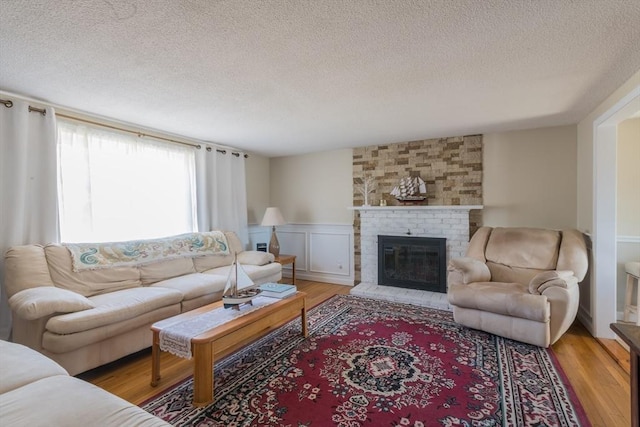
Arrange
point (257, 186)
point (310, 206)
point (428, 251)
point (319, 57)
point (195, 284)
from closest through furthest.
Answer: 1. point (319, 57)
2. point (195, 284)
3. point (428, 251)
4. point (310, 206)
5. point (257, 186)

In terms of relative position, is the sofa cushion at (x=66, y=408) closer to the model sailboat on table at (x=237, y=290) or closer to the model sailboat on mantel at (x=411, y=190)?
the model sailboat on table at (x=237, y=290)

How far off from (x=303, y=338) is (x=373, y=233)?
222 cm

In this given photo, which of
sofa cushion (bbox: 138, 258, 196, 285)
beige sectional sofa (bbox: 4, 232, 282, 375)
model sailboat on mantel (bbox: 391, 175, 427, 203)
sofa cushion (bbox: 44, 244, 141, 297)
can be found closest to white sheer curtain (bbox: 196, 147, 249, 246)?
sofa cushion (bbox: 138, 258, 196, 285)

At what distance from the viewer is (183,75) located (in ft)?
7.09

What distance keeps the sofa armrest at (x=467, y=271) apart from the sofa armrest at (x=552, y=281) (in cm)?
50

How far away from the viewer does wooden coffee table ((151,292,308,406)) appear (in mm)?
1871

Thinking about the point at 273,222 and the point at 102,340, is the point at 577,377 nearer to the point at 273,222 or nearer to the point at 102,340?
the point at 102,340

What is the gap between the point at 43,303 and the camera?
204 centimetres

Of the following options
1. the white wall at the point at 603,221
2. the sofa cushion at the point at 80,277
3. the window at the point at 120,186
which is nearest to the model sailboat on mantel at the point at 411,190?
the white wall at the point at 603,221

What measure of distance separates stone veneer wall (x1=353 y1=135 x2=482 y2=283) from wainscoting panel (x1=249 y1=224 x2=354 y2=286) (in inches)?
6.8

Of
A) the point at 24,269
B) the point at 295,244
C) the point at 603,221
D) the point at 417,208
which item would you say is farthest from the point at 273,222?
→ the point at 603,221

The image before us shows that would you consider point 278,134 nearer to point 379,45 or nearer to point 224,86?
point 224,86

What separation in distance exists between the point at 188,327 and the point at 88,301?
3.07 feet

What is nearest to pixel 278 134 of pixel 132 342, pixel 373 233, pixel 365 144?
pixel 365 144
